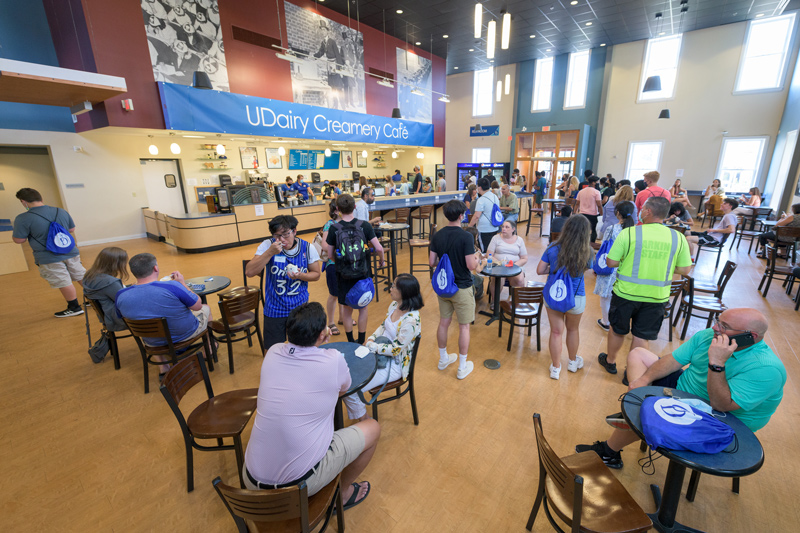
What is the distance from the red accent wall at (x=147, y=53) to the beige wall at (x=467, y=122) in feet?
20.9

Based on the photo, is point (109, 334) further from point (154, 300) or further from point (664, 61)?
point (664, 61)

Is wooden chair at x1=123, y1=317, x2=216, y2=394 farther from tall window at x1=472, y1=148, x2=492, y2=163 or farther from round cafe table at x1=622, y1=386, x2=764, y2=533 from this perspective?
tall window at x1=472, y1=148, x2=492, y2=163

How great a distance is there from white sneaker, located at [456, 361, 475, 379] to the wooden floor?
67 mm

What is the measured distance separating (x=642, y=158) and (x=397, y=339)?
14356 mm

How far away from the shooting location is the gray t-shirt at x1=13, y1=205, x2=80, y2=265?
4301 mm

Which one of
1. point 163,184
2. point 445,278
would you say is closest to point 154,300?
point 445,278

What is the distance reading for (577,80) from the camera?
1348 cm

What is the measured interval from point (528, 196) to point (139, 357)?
10.4 meters

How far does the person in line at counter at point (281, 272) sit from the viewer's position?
2867 mm

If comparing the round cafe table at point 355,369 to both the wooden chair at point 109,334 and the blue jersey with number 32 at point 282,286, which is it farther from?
the wooden chair at point 109,334

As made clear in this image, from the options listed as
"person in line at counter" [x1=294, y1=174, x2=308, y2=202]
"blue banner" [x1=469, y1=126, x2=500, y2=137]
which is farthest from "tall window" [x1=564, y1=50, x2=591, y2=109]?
"person in line at counter" [x1=294, y1=174, x2=308, y2=202]

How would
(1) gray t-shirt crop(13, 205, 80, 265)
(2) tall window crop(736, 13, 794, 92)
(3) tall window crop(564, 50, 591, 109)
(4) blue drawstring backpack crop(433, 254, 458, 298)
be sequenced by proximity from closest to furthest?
(4) blue drawstring backpack crop(433, 254, 458, 298) < (1) gray t-shirt crop(13, 205, 80, 265) < (2) tall window crop(736, 13, 794, 92) < (3) tall window crop(564, 50, 591, 109)

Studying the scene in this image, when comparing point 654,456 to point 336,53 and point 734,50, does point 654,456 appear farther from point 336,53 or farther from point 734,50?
point 734,50

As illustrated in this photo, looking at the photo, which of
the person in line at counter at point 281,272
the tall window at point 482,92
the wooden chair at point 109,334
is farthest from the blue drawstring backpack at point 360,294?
the tall window at point 482,92
